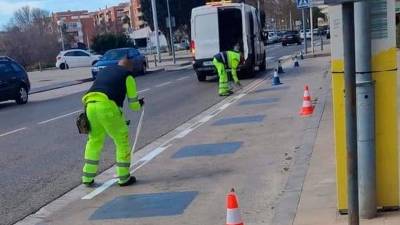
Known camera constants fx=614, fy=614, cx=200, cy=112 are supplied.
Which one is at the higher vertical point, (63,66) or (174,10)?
(174,10)

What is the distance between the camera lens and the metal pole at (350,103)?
398 cm

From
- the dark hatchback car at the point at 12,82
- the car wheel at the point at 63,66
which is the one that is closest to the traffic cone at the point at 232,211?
the dark hatchback car at the point at 12,82

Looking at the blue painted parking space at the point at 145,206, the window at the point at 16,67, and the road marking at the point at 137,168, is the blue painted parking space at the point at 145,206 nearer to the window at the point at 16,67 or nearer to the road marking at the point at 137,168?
the road marking at the point at 137,168

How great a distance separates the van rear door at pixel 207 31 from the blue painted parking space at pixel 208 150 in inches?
538

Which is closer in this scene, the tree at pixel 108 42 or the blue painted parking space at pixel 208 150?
the blue painted parking space at pixel 208 150

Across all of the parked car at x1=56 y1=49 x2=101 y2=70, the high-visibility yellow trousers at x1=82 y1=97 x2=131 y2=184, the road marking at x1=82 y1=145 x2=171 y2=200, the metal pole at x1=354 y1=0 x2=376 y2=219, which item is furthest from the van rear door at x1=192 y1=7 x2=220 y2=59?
the parked car at x1=56 y1=49 x2=101 y2=70

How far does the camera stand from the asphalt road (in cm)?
779

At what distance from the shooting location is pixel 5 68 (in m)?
22.1

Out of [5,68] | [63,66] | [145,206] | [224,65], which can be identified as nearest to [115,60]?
[5,68]

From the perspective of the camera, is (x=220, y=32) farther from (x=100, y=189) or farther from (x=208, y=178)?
(x=100, y=189)

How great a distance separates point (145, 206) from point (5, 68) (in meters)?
16.9

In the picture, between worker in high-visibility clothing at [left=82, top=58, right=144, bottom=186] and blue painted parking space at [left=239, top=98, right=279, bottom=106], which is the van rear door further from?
worker in high-visibility clothing at [left=82, top=58, right=144, bottom=186]

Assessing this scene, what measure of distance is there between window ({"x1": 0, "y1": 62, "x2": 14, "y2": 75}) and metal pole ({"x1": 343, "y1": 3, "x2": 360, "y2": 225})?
1926 centimetres

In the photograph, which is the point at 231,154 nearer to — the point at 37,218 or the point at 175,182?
the point at 175,182
